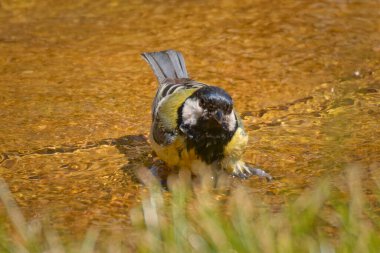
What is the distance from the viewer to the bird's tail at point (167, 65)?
7.55m

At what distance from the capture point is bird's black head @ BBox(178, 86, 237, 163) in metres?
6.13

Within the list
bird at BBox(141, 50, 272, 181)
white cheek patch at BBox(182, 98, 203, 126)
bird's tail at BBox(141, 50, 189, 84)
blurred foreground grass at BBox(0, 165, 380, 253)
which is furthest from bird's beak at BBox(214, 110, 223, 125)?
bird's tail at BBox(141, 50, 189, 84)

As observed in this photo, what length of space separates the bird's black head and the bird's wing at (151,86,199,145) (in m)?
0.07

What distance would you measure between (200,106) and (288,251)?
2.19 meters

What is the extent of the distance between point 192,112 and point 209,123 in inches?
5.5

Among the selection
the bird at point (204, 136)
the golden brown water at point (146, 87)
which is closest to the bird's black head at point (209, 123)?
the bird at point (204, 136)

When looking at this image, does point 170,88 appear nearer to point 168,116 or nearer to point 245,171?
point 168,116

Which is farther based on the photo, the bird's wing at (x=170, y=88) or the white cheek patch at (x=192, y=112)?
the bird's wing at (x=170, y=88)

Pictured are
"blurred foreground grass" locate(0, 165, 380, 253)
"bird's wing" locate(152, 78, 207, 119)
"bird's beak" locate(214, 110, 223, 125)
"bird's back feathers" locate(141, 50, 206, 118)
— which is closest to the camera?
"blurred foreground grass" locate(0, 165, 380, 253)

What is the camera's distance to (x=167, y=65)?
7.56 meters

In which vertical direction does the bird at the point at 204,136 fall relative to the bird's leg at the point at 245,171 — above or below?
above

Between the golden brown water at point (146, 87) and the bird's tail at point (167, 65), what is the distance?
0.28 metres

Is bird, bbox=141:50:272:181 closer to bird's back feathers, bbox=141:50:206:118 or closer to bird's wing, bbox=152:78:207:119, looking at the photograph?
bird's wing, bbox=152:78:207:119

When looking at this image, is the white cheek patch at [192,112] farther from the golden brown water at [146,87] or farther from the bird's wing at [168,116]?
the golden brown water at [146,87]
